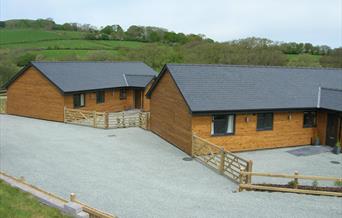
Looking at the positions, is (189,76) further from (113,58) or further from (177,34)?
(177,34)

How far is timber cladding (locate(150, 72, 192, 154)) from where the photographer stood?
18547mm

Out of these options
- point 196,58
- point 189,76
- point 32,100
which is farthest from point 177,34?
point 189,76

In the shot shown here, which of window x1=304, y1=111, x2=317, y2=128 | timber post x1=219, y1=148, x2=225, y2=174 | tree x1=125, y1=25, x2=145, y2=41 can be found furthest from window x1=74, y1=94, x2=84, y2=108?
tree x1=125, y1=25, x2=145, y2=41

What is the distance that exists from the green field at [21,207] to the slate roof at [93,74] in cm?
1777

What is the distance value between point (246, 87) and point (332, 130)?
552cm

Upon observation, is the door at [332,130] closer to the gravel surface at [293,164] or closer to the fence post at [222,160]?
the gravel surface at [293,164]

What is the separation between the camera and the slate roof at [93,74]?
27328mm

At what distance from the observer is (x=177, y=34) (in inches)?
3140

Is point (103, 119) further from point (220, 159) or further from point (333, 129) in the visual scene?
point (333, 129)

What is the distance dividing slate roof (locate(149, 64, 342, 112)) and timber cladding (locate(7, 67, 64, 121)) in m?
8.98

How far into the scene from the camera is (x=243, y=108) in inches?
731

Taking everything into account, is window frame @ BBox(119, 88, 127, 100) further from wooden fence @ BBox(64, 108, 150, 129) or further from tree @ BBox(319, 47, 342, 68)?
tree @ BBox(319, 47, 342, 68)

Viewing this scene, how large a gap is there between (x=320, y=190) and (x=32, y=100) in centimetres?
2271

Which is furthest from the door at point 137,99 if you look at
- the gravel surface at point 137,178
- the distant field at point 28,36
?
the distant field at point 28,36
